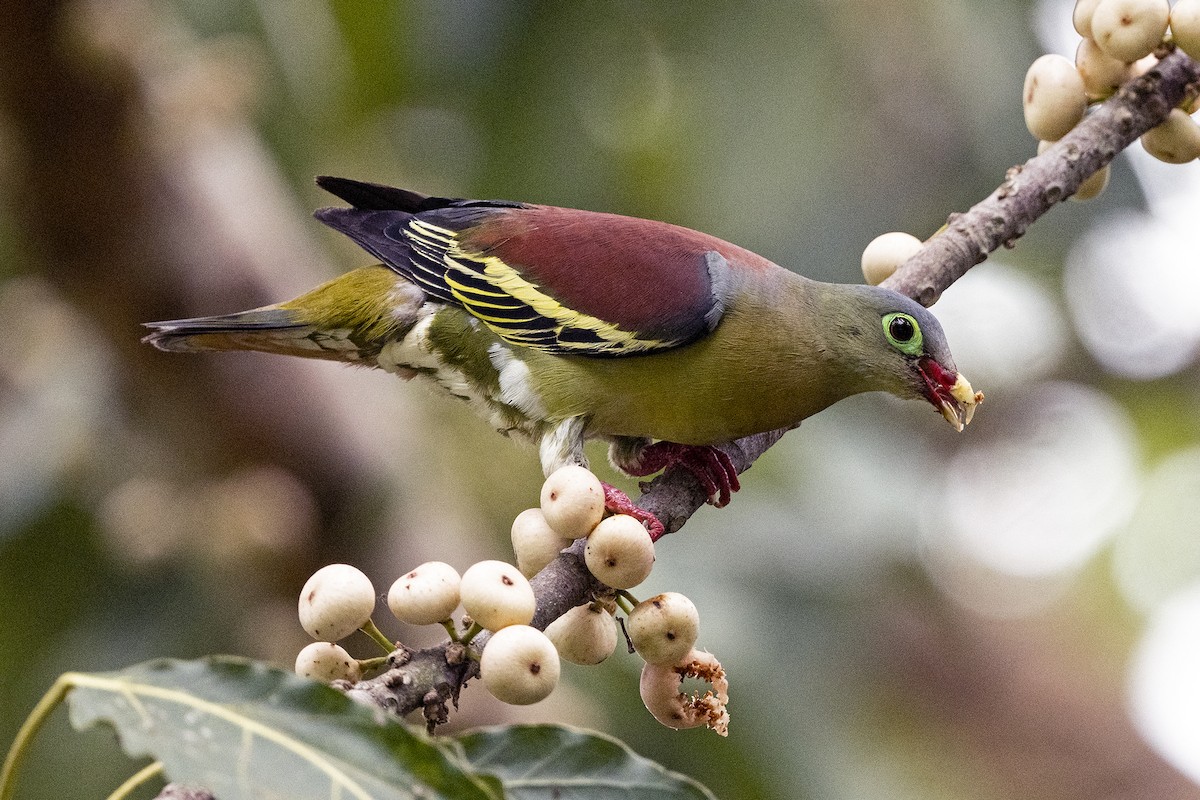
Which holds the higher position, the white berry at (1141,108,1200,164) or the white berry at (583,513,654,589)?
the white berry at (1141,108,1200,164)

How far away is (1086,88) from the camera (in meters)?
2.74

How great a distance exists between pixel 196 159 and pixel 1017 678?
21.8ft

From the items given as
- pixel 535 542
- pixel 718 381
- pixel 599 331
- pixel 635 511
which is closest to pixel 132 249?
pixel 599 331

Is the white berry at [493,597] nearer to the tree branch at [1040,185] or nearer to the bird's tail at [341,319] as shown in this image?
the tree branch at [1040,185]

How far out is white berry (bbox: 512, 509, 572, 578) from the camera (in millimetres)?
1990

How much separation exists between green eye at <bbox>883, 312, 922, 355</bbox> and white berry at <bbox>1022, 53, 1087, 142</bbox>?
0.55 metres

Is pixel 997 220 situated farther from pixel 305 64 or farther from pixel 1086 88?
pixel 305 64

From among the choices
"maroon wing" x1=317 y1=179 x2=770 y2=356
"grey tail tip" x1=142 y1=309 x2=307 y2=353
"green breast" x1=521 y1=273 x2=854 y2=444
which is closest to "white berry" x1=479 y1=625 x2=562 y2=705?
"green breast" x1=521 y1=273 x2=854 y2=444

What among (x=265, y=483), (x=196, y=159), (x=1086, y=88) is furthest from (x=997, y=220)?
(x=196, y=159)

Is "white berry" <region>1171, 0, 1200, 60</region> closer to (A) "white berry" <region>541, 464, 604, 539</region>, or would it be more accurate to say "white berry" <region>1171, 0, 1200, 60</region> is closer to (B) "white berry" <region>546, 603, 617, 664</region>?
(A) "white berry" <region>541, 464, 604, 539</region>

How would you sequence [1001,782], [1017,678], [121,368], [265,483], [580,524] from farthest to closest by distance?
1. [1017,678]
2. [1001,782]
3. [121,368]
4. [265,483]
5. [580,524]

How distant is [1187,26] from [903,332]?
89 centimetres

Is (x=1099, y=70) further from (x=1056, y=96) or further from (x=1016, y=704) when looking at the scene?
(x=1016, y=704)

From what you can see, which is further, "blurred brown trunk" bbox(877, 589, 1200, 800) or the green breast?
"blurred brown trunk" bbox(877, 589, 1200, 800)
